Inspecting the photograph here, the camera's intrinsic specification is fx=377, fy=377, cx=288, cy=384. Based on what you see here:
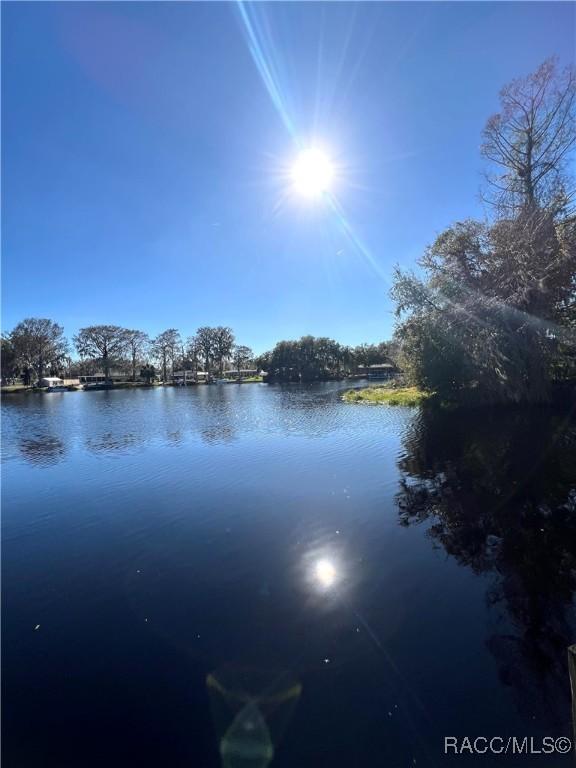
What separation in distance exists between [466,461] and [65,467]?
13986 millimetres

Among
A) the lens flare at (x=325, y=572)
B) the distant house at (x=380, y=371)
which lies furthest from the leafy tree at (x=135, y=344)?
the lens flare at (x=325, y=572)

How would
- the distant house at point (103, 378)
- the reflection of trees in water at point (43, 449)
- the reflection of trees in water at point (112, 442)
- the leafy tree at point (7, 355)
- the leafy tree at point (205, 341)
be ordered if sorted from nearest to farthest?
the reflection of trees in water at point (43, 449) → the reflection of trees in water at point (112, 442) → the leafy tree at point (7, 355) → the distant house at point (103, 378) → the leafy tree at point (205, 341)

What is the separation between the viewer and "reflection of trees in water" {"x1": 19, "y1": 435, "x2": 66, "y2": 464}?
15.6 m

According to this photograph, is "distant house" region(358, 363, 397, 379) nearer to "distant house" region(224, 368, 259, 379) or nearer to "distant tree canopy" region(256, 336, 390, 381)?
"distant tree canopy" region(256, 336, 390, 381)

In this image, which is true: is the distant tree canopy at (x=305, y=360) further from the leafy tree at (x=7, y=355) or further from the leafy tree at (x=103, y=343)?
the leafy tree at (x=7, y=355)

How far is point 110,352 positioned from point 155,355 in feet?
37.4

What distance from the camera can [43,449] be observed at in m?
17.7

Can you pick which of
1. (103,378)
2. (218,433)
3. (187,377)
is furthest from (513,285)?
(103,378)

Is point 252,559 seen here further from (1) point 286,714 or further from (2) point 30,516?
(2) point 30,516

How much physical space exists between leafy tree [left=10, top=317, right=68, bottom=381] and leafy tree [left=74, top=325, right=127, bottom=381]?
3.97m

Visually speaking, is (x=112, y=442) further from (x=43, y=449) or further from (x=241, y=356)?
(x=241, y=356)

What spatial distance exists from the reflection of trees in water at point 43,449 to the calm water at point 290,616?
4353mm

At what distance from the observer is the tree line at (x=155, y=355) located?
2968 inches

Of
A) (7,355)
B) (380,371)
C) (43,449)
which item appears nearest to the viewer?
(43,449)
